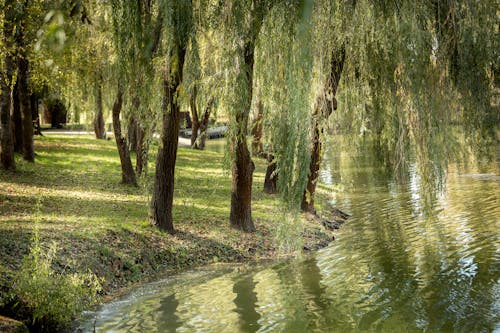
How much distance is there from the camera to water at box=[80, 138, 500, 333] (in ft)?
27.5

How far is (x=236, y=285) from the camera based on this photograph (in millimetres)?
10422

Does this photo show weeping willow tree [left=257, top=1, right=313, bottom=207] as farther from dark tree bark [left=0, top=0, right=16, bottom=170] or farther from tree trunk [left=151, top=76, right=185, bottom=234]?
dark tree bark [left=0, top=0, right=16, bottom=170]

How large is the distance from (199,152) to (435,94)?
22.1 m

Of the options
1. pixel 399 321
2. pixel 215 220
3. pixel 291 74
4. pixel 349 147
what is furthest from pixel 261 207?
pixel 291 74

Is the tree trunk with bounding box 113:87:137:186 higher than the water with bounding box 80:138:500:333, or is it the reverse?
the tree trunk with bounding box 113:87:137:186

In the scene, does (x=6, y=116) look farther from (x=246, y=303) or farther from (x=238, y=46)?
(x=238, y=46)

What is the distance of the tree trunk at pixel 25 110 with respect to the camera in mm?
17844

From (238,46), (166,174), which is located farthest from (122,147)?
(238,46)

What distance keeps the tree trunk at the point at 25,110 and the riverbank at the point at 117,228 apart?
37 centimetres

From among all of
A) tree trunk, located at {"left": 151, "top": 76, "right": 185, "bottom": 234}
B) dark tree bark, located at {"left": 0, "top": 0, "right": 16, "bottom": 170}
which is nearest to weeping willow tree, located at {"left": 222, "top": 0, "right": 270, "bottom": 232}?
tree trunk, located at {"left": 151, "top": 76, "right": 185, "bottom": 234}

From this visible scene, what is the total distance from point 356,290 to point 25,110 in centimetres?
1214

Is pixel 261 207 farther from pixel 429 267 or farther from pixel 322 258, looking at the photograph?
pixel 429 267

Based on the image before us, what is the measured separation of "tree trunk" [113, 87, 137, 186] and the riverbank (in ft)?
1.38

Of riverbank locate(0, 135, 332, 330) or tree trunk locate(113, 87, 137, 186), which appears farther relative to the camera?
tree trunk locate(113, 87, 137, 186)
